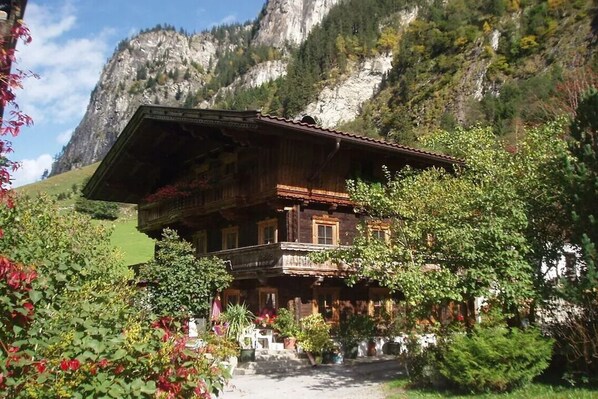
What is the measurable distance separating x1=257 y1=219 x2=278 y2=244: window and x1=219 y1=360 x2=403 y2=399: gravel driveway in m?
6.20

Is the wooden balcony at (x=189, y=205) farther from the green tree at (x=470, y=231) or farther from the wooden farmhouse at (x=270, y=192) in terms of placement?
the green tree at (x=470, y=231)

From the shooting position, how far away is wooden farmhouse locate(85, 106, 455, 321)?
64.9 feet

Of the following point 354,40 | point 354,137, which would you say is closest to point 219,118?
point 354,137

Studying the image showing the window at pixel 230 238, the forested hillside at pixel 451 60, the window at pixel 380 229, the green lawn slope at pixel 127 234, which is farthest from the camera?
the forested hillside at pixel 451 60

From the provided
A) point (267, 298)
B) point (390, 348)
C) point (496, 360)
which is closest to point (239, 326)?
point (267, 298)

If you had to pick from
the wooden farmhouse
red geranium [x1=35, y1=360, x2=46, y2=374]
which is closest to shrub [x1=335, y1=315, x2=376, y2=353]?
the wooden farmhouse

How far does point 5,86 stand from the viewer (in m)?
3.57

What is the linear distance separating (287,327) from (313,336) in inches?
44.9

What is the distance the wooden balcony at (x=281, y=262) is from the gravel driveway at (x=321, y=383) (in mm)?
3288

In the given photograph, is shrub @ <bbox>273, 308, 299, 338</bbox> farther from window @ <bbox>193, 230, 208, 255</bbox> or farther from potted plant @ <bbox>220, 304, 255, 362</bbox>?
window @ <bbox>193, 230, 208, 255</bbox>

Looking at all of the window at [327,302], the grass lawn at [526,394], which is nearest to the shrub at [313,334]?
the window at [327,302]

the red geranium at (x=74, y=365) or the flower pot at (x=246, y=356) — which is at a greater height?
the red geranium at (x=74, y=365)

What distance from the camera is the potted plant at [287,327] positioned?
18875 mm

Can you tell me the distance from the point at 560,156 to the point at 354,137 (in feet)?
28.5
